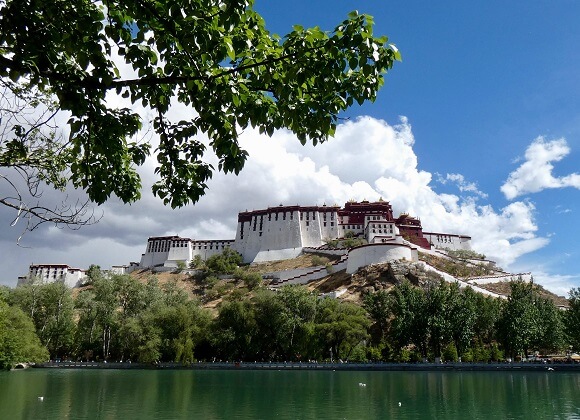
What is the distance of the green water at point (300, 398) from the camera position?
19.8 meters

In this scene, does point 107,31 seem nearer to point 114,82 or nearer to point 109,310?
point 114,82

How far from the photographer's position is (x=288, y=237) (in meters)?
84.1

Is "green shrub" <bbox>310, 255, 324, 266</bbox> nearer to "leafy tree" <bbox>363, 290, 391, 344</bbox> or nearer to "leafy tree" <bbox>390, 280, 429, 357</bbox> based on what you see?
"leafy tree" <bbox>363, 290, 391, 344</bbox>

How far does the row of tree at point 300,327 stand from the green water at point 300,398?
26.7 ft

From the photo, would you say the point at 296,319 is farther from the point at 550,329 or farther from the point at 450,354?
the point at 550,329

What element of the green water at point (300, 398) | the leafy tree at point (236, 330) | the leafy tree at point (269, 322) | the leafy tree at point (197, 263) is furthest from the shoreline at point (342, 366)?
the leafy tree at point (197, 263)

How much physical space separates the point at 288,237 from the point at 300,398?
5993cm

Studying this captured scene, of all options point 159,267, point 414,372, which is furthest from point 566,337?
point 159,267

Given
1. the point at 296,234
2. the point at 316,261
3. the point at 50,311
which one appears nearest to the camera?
the point at 50,311

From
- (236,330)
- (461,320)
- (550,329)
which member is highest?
(461,320)

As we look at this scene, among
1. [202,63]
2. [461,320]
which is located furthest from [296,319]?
[202,63]

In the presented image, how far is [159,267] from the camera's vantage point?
293ft

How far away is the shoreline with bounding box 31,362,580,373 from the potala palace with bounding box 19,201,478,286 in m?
32.7

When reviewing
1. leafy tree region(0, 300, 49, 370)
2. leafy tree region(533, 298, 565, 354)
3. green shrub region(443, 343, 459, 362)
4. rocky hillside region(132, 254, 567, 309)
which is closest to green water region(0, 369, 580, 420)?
green shrub region(443, 343, 459, 362)
